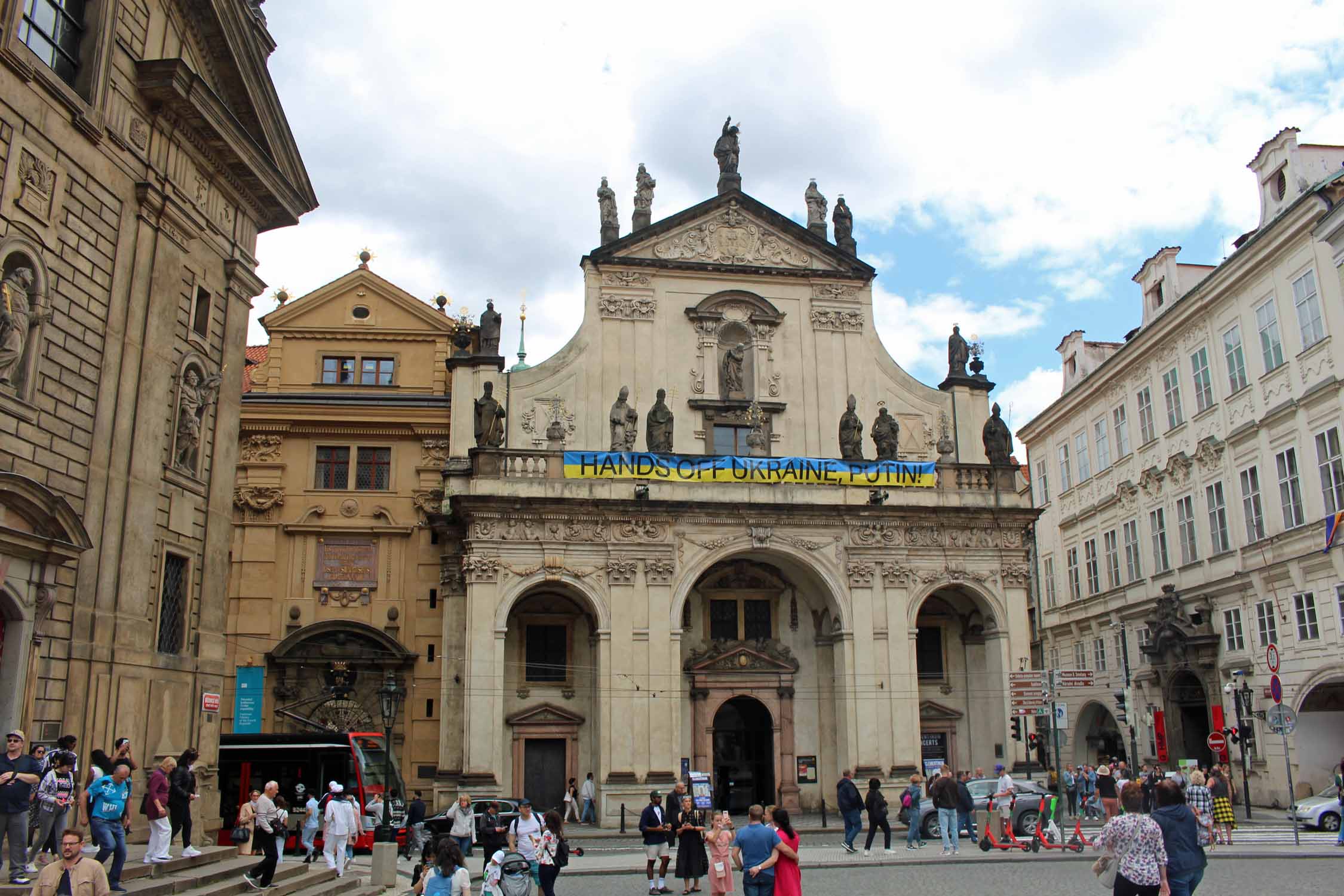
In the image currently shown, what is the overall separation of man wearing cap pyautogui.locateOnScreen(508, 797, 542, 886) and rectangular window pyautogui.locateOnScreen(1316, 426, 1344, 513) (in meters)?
23.6

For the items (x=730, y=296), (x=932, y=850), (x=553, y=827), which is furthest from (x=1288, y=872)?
(x=730, y=296)

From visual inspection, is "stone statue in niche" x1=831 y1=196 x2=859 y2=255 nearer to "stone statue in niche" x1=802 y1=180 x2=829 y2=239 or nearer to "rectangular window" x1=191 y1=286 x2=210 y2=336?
"stone statue in niche" x1=802 y1=180 x2=829 y2=239

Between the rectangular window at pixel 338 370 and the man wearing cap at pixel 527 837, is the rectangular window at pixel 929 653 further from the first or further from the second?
the man wearing cap at pixel 527 837

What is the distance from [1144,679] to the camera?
129 ft

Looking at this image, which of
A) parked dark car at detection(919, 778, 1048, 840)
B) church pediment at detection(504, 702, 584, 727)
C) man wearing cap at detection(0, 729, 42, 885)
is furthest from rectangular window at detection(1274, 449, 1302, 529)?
man wearing cap at detection(0, 729, 42, 885)

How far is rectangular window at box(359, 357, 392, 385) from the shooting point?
126 ft

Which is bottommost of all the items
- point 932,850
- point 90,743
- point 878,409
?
point 932,850

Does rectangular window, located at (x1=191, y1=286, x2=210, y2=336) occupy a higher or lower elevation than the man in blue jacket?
higher

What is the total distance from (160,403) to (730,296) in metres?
22.8

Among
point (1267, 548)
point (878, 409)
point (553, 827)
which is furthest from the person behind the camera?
point (878, 409)

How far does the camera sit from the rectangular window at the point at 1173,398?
37.9 meters

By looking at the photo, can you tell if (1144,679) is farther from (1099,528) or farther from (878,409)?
(878,409)

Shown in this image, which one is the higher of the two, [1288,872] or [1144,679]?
[1144,679]

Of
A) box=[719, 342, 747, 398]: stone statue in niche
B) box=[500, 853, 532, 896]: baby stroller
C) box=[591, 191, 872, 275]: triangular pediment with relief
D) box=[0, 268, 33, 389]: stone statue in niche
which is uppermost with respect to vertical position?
box=[591, 191, 872, 275]: triangular pediment with relief
